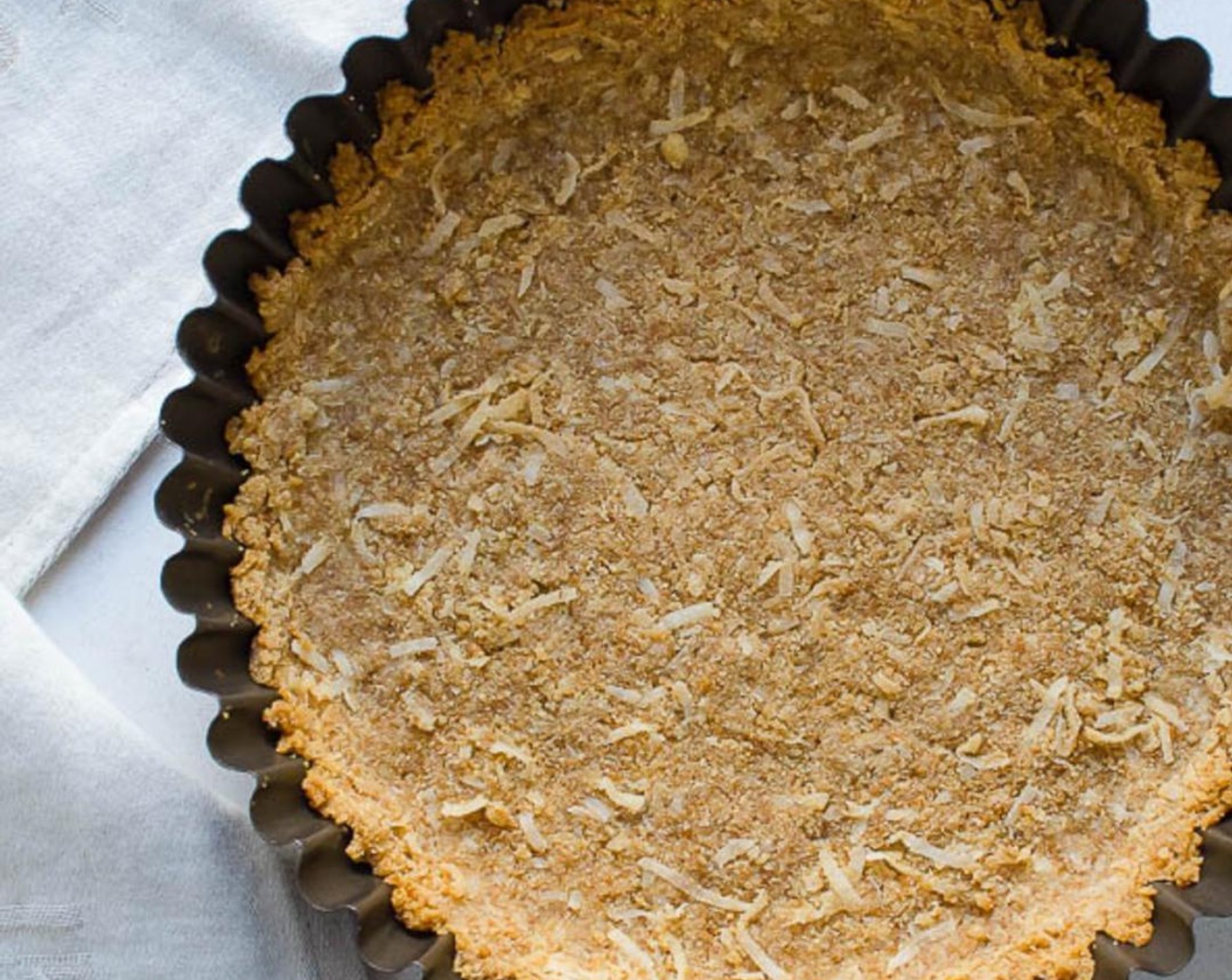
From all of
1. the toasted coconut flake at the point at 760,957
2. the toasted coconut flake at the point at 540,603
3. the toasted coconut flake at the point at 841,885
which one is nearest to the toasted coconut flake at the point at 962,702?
the toasted coconut flake at the point at 841,885

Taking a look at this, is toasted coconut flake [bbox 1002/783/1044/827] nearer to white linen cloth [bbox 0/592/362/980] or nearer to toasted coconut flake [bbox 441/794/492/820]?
toasted coconut flake [bbox 441/794/492/820]

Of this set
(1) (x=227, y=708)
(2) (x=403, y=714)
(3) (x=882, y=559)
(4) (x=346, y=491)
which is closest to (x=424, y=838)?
(2) (x=403, y=714)

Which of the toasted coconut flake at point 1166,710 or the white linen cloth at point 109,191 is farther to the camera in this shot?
the white linen cloth at point 109,191

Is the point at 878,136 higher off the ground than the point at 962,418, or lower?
higher

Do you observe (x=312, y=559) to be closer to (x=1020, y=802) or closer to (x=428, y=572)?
(x=428, y=572)

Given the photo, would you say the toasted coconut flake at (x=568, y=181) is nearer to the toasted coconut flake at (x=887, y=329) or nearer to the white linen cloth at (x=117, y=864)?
the toasted coconut flake at (x=887, y=329)

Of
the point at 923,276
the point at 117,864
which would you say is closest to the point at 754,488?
the point at 923,276

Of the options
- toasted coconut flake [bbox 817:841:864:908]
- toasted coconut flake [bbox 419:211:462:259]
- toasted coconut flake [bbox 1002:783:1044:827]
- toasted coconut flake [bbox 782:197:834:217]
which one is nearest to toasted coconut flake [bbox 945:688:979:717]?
toasted coconut flake [bbox 1002:783:1044:827]

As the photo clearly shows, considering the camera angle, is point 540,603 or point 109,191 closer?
point 540,603
